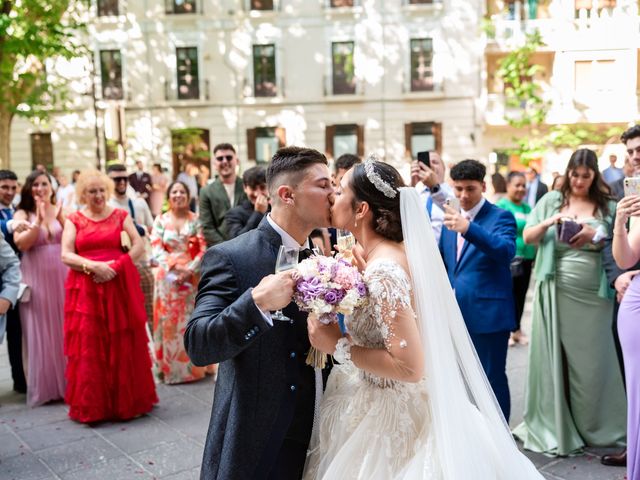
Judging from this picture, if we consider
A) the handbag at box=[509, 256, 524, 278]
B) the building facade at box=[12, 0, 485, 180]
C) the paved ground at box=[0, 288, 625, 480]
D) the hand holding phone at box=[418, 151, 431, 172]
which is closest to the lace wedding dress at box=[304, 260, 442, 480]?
the paved ground at box=[0, 288, 625, 480]

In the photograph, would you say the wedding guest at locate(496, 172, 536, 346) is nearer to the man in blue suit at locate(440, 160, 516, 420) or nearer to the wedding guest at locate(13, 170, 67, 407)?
the man in blue suit at locate(440, 160, 516, 420)

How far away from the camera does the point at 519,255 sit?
674 centimetres

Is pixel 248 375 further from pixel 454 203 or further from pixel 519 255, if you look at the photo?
pixel 519 255

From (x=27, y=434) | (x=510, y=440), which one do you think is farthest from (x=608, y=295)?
(x=27, y=434)

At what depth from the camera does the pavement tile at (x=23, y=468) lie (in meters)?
4.18

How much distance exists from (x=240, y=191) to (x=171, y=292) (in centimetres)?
128

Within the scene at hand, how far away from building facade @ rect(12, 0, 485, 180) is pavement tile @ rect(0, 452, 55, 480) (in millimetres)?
19409

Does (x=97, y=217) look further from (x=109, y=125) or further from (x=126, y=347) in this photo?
(x=109, y=125)

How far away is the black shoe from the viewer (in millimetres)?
4062

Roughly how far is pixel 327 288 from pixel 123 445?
11.1 ft

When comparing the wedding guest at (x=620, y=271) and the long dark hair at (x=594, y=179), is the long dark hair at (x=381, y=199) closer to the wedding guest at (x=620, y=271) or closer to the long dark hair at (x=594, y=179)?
the wedding guest at (x=620, y=271)

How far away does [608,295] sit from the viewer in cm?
427

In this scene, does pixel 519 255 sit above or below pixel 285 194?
below

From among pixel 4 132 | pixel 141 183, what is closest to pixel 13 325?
pixel 141 183
